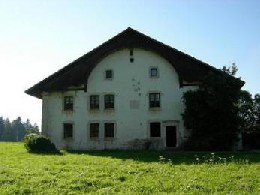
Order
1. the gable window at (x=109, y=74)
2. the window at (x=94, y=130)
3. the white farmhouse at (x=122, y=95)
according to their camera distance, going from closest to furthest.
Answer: the white farmhouse at (x=122, y=95), the window at (x=94, y=130), the gable window at (x=109, y=74)

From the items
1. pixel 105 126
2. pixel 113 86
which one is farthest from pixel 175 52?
pixel 105 126

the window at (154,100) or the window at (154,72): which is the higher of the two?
the window at (154,72)

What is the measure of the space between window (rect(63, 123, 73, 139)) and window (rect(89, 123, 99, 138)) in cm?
178

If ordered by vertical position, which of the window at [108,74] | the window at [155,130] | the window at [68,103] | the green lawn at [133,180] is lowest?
the green lawn at [133,180]

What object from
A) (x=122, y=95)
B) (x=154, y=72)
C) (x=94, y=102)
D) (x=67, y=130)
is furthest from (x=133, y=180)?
(x=67, y=130)

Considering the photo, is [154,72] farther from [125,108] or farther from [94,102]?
[94,102]

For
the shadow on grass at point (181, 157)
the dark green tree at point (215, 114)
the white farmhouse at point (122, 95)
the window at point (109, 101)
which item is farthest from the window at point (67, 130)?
the shadow on grass at point (181, 157)

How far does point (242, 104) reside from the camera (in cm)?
4141

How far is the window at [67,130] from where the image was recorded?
134 feet

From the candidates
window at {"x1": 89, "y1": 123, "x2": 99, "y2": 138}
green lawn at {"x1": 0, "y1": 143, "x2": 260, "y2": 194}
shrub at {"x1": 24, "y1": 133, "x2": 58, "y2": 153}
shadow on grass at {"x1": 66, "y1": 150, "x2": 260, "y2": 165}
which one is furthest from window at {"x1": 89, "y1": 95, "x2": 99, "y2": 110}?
green lawn at {"x1": 0, "y1": 143, "x2": 260, "y2": 194}

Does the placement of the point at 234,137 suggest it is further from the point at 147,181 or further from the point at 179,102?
the point at 147,181

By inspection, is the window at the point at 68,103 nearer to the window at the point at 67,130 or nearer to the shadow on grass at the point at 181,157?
the window at the point at 67,130

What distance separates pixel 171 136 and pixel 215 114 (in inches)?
197

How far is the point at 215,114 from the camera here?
36.1 meters
